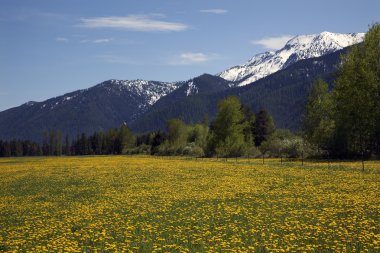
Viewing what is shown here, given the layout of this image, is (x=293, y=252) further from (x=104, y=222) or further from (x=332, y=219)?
(x=104, y=222)

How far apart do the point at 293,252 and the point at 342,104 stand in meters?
54.5

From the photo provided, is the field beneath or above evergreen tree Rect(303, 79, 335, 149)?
beneath

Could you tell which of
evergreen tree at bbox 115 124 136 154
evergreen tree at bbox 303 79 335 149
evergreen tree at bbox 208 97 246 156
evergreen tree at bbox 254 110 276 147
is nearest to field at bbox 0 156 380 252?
evergreen tree at bbox 303 79 335 149

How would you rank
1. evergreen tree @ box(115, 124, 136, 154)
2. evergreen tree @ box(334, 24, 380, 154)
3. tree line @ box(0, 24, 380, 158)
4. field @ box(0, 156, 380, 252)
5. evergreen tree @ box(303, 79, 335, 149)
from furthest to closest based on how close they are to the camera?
1. evergreen tree @ box(115, 124, 136, 154)
2. evergreen tree @ box(303, 79, 335, 149)
3. tree line @ box(0, 24, 380, 158)
4. evergreen tree @ box(334, 24, 380, 154)
5. field @ box(0, 156, 380, 252)

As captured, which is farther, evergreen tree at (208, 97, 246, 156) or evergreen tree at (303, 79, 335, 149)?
evergreen tree at (208, 97, 246, 156)

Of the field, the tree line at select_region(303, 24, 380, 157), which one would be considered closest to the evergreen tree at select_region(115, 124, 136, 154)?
the tree line at select_region(303, 24, 380, 157)

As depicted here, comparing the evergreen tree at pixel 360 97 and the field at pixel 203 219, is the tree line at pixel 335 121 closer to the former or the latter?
the evergreen tree at pixel 360 97

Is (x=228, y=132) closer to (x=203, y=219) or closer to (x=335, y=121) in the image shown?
(x=335, y=121)

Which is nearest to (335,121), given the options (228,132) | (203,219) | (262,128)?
(228,132)

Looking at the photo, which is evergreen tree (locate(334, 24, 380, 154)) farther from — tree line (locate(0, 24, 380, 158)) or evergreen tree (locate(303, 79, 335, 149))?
evergreen tree (locate(303, 79, 335, 149))

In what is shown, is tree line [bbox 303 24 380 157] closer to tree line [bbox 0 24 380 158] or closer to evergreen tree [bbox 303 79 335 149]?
tree line [bbox 0 24 380 158]

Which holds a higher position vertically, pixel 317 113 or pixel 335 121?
pixel 317 113

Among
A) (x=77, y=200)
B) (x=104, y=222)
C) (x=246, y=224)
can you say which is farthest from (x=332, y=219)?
(x=77, y=200)

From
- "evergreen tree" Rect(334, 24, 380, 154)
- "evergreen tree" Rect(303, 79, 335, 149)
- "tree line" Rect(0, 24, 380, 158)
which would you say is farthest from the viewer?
"evergreen tree" Rect(303, 79, 335, 149)
